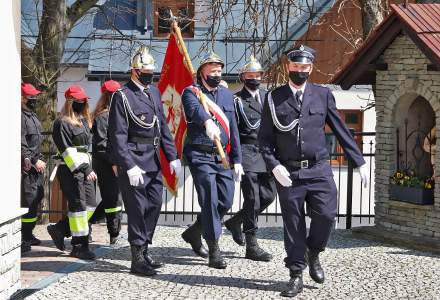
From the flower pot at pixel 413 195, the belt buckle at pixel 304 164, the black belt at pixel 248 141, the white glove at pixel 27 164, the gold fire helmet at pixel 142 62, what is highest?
the gold fire helmet at pixel 142 62

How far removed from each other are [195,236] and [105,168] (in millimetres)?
1524

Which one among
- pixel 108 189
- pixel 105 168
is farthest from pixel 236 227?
pixel 105 168

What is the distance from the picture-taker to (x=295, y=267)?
7598 mm

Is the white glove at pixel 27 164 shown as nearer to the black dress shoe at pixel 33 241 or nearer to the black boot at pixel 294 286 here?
the black dress shoe at pixel 33 241

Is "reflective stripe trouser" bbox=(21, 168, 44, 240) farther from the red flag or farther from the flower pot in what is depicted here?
the flower pot

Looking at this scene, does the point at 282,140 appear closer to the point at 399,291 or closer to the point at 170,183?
the point at 399,291

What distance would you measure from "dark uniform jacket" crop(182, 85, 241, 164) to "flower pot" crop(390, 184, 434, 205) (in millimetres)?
2765

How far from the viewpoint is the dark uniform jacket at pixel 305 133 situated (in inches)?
304

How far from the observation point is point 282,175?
24.7 ft

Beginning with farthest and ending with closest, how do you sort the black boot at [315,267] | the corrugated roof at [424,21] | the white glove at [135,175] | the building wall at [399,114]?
the building wall at [399,114] → the corrugated roof at [424,21] → the white glove at [135,175] → the black boot at [315,267]

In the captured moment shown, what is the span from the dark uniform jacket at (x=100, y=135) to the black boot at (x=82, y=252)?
1135 millimetres

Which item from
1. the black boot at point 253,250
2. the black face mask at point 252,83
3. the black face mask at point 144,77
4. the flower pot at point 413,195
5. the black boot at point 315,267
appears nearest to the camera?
the black boot at point 315,267

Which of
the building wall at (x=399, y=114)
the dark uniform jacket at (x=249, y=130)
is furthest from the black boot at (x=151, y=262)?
the building wall at (x=399, y=114)

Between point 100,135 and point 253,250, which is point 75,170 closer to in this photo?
point 100,135
